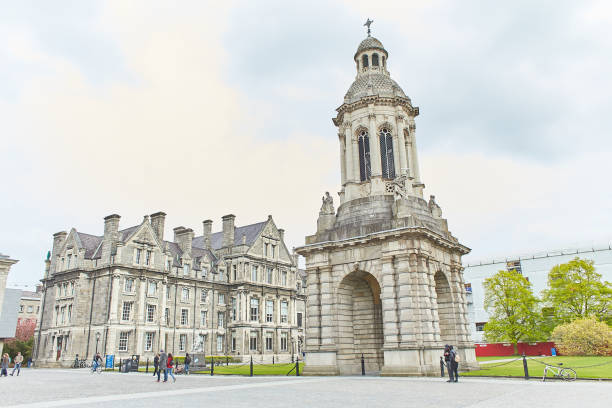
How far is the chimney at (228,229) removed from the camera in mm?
65250

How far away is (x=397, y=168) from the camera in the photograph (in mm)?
28156

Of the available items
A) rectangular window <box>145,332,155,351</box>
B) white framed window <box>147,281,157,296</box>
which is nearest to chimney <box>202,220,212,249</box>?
white framed window <box>147,281,157,296</box>

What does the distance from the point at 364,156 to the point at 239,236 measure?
4062 centimetres

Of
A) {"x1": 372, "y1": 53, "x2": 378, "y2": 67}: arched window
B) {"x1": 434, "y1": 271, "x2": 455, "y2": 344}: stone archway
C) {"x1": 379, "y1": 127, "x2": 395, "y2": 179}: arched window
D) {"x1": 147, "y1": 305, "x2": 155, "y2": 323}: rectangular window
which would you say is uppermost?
{"x1": 372, "y1": 53, "x2": 378, "y2": 67}: arched window

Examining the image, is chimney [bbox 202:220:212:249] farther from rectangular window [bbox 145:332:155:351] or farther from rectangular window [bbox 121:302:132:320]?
rectangular window [bbox 121:302:132:320]

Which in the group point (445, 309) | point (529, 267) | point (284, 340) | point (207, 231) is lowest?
point (284, 340)

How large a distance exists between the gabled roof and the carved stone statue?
36.7 m

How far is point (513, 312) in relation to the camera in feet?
174

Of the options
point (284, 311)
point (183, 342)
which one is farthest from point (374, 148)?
point (284, 311)

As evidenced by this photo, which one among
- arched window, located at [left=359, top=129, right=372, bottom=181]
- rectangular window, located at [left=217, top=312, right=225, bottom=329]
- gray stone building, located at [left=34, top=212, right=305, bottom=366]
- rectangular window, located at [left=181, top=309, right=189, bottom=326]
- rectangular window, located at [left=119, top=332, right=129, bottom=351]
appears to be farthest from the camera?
rectangular window, located at [left=217, top=312, right=225, bottom=329]

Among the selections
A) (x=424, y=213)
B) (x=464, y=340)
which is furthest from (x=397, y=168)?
(x=464, y=340)

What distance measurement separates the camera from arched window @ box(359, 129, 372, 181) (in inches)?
1139

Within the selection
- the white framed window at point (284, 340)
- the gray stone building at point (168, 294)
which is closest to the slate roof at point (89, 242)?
the gray stone building at point (168, 294)

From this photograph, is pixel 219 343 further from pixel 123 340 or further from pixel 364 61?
pixel 364 61
